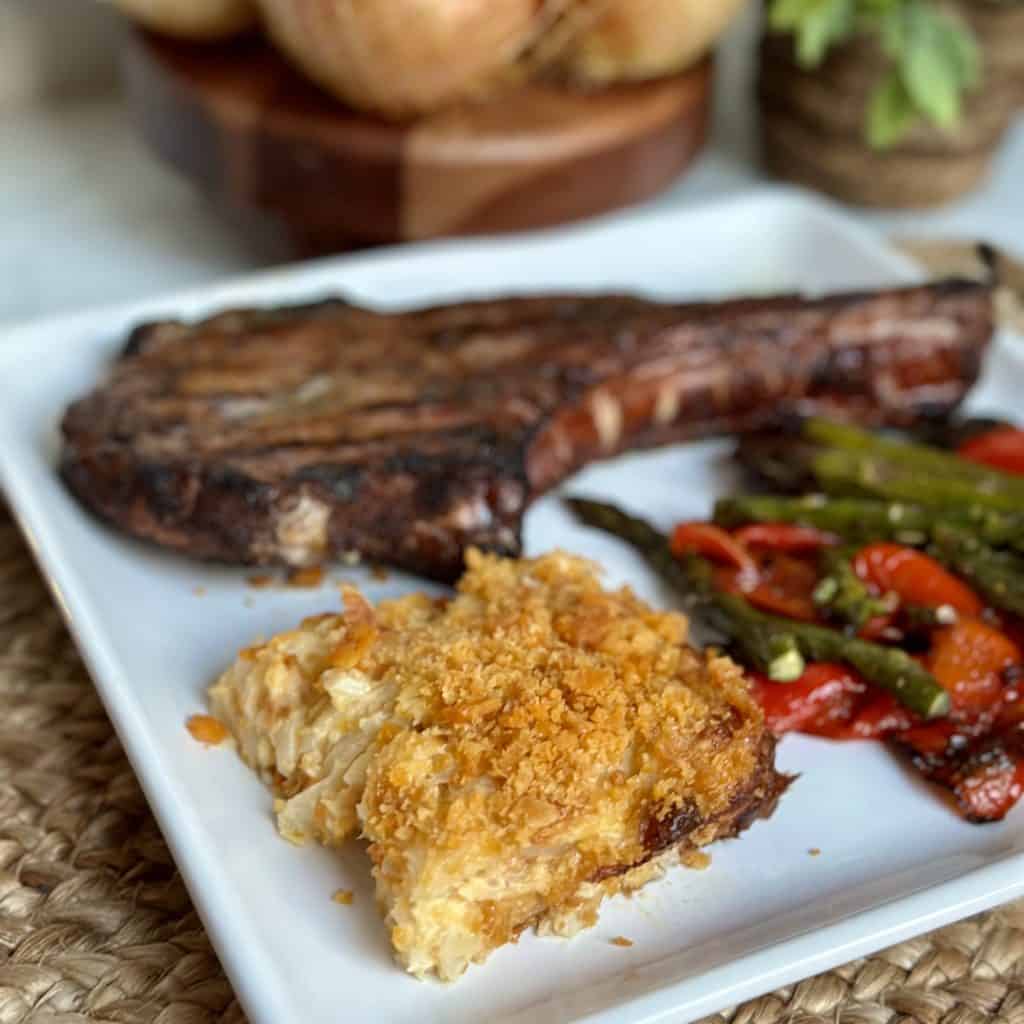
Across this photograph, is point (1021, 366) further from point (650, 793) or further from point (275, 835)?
point (275, 835)

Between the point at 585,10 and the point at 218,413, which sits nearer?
the point at 218,413

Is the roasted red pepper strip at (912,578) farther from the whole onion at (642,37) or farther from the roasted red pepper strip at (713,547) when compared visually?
the whole onion at (642,37)

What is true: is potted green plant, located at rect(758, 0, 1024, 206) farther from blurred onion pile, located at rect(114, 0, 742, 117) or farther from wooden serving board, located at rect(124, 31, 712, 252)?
wooden serving board, located at rect(124, 31, 712, 252)

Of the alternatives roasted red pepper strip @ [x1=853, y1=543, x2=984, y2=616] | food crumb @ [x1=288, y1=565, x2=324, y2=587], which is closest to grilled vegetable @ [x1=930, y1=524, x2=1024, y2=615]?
roasted red pepper strip @ [x1=853, y1=543, x2=984, y2=616]

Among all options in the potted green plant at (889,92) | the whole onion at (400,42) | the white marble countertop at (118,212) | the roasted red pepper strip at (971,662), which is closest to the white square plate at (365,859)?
the roasted red pepper strip at (971,662)

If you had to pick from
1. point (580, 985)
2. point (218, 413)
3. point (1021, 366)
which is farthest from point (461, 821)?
point (1021, 366)

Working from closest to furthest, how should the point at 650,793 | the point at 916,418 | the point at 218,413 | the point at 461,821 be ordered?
the point at 461,821 < the point at 650,793 < the point at 218,413 < the point at 916,418
